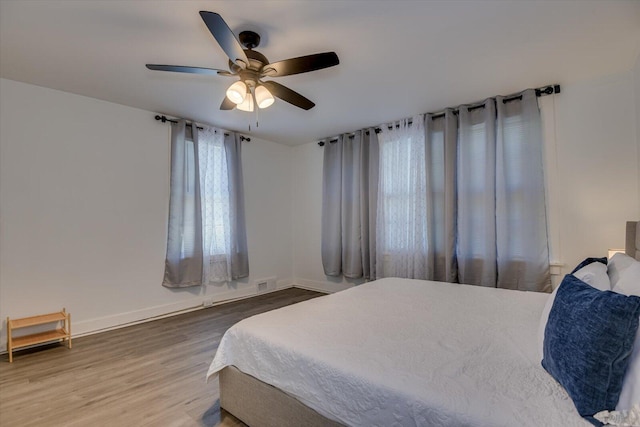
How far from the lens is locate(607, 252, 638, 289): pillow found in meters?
1.54

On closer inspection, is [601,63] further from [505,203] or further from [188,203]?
[188,203]

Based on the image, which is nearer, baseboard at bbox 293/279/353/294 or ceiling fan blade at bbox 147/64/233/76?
ceiling fan blade at bbox 147/64/233/76

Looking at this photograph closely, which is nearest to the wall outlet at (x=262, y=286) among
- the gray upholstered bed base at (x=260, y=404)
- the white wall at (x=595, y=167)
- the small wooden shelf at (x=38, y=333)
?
the small wooden shelf at (x=38, y=333)

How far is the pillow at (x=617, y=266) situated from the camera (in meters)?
1.54

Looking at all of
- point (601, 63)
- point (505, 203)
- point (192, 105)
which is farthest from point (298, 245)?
point (601, 63)

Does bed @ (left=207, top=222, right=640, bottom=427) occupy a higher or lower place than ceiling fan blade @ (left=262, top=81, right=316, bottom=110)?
lower

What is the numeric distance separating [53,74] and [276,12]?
2.24m

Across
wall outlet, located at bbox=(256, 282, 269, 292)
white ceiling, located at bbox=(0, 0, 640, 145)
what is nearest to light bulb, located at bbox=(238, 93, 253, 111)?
white ceiling, located at bbox=(0, 0, 640, 145)

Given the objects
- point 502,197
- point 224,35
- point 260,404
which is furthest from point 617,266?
point 224,35

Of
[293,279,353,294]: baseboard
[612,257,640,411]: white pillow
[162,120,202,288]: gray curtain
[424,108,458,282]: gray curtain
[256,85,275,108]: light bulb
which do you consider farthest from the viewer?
[293,279,353,294]: baseboard

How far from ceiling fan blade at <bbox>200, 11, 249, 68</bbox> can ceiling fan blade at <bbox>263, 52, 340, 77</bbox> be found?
19 cm

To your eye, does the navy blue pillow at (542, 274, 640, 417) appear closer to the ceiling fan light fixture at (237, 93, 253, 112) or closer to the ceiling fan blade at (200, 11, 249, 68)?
the ceiling fan blade at (200, 11, 249, 68)

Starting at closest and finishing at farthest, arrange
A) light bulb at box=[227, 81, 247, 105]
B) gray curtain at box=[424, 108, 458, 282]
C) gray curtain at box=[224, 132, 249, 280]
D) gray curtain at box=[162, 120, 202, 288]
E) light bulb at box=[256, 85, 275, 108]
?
light bulb at box=[227, 81, 247, 105] < light bulb at box=[256, 85, 275, 108] < gray curtain at box=[424, 108, 458, 282] < gray curtain at box=[162, 120, 202, 288] < gray curtain at box=[224, 132, 249, 280]

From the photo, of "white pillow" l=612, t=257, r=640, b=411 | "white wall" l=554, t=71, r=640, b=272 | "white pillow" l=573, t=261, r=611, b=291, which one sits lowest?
"white pillow" l=612, t=257, r=640, b=411
